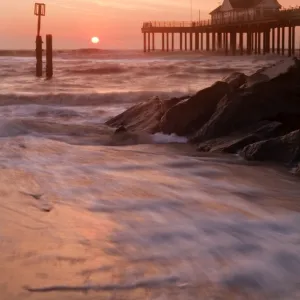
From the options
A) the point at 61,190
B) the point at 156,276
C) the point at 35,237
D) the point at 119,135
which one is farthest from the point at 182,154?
the point at 156,276

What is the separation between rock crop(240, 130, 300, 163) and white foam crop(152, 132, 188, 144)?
50.9 inches

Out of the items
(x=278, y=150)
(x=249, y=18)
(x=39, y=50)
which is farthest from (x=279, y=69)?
(x=249, y=18)

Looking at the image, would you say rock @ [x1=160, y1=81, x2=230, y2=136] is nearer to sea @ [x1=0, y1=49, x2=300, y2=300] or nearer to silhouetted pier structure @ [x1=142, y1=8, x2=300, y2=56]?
sea @ [x1=0, y1=49, x2=300, y2=300]

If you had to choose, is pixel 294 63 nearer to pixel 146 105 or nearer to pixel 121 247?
pixel 146 105

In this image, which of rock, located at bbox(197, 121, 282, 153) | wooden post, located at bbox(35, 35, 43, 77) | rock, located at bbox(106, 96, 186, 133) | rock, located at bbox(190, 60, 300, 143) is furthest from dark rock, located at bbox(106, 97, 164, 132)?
wooden post, located at bbox(35, 35, 43, 77)

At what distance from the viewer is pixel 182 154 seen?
5.46 m

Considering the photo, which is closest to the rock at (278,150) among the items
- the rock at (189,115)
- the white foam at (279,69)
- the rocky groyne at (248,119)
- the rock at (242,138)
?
the rocky groyne at (248,119)

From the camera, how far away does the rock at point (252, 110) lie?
5789mm

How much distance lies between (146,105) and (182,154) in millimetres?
2439

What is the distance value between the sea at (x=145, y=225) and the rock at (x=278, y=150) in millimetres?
121

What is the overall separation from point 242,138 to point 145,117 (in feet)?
7.25

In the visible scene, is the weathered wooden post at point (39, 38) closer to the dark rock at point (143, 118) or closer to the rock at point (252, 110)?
the dark rock at point (143, 118)

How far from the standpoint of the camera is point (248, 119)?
5824 mm

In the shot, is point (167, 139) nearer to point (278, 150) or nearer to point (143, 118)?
point (143, 118)
